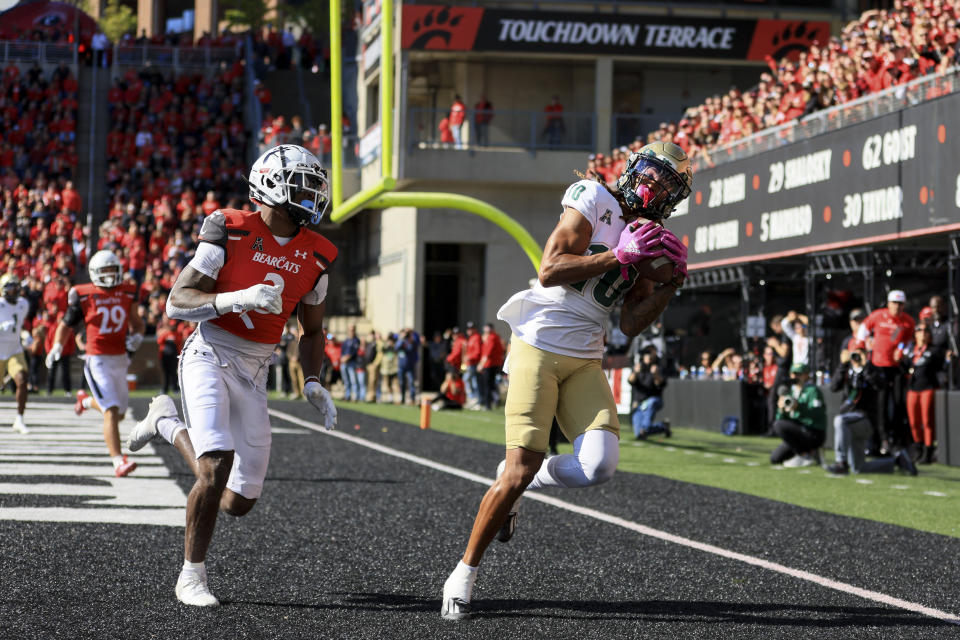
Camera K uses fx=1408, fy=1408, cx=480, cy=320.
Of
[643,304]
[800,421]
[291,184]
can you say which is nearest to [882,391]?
[800,421]

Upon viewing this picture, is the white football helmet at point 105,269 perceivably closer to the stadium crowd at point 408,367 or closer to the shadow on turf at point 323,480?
the shadow on turf at point 323,480

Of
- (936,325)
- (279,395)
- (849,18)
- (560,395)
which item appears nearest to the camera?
(560,395)

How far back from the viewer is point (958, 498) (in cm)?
1220

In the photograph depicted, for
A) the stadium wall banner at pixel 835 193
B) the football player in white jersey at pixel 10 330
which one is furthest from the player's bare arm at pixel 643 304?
the football player in white jersey at pixel 10 330

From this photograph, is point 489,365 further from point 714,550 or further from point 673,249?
point 673,249

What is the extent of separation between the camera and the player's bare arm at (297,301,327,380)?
21.7 feet

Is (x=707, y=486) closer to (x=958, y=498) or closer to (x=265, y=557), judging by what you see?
(x=958, y=498)

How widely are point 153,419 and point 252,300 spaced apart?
4.97 ft

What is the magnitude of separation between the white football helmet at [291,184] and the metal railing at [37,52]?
40.3m

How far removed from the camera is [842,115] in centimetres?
1816

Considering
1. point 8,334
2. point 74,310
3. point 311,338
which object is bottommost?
point 311,338

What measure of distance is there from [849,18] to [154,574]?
30.5 meters

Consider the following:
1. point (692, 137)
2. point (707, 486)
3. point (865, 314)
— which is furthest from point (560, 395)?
point (692, 137)

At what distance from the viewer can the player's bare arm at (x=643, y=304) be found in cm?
602
